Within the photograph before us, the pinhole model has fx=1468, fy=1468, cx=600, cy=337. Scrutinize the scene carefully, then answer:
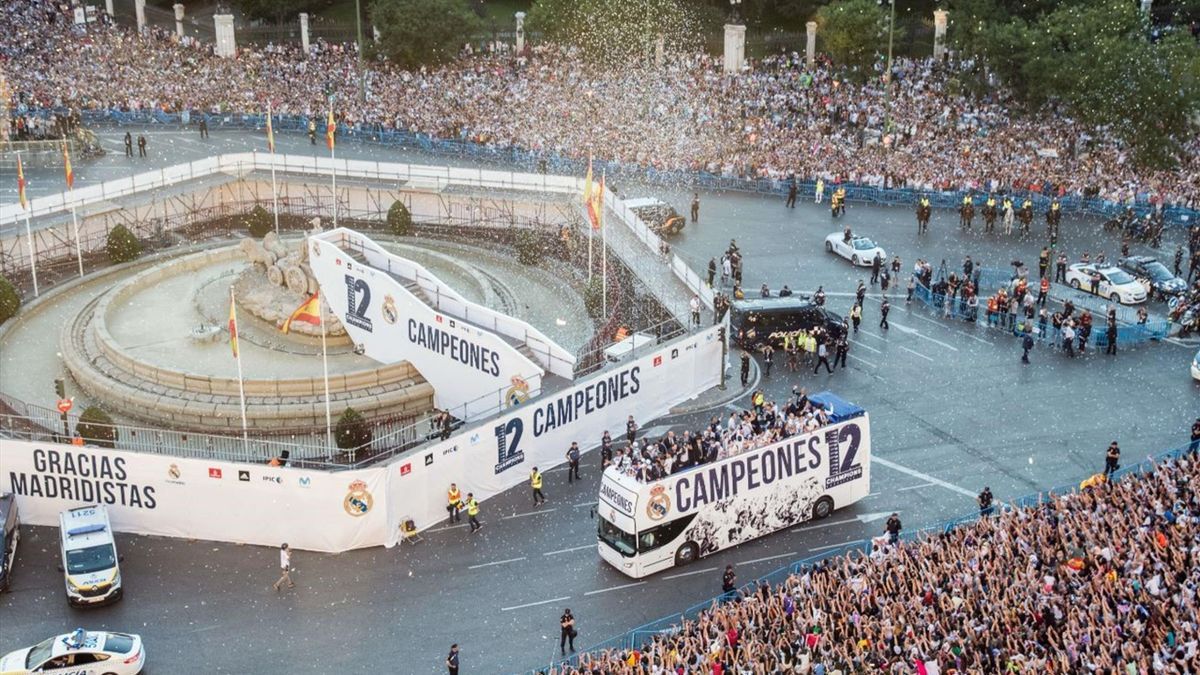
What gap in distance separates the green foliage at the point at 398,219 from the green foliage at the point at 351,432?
2146cm

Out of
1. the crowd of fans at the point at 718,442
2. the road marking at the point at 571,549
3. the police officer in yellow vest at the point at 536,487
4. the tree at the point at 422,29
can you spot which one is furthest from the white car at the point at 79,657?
the tree at the point at 422,29

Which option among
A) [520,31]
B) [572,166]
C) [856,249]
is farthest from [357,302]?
[520,31]

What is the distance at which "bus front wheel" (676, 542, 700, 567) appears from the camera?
35.3 m

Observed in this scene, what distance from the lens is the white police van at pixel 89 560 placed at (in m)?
33.7

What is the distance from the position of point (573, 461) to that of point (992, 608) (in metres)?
14.0

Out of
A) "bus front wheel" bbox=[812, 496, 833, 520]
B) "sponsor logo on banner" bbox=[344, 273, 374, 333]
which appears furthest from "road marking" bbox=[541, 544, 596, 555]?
"sponsor logo on banner" bbox=[344, 273, 374, 333]

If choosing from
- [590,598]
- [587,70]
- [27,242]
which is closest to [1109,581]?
[590,598]

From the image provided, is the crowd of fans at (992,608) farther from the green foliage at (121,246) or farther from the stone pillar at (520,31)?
the stone pillar at (520,31)

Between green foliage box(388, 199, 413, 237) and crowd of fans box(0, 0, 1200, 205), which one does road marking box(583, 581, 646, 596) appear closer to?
green foliage box(388, 199, 413, 237)

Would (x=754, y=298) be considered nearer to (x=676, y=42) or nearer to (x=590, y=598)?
(x=590, y=598)

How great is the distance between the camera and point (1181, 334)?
162 ft

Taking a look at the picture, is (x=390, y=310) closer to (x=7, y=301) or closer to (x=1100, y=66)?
(x=7, y=301)

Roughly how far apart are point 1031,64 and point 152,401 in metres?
45.7

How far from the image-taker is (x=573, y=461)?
130 ft
